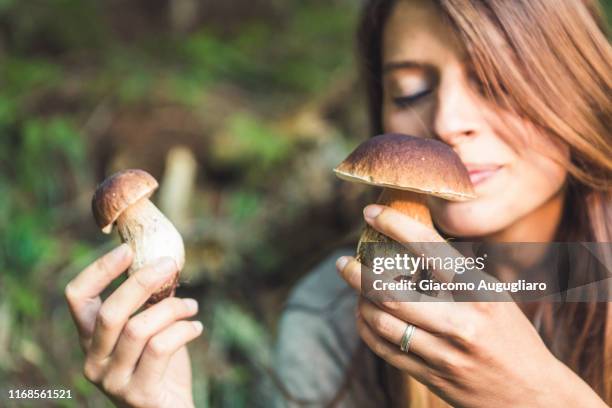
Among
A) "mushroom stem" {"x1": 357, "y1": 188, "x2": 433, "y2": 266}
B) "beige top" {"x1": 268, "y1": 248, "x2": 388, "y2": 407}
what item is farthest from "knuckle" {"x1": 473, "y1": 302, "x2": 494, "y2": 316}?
"beige top" {"x1": 268, "y1": 248, "x2": 388, "y2": 407}

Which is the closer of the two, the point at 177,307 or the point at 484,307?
the point at 484,307

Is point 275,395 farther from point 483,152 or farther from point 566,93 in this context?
point 566,93

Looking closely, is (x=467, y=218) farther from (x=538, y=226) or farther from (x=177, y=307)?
(x=177, y=307)

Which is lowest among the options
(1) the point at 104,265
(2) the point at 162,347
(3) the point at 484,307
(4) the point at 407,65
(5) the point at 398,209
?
(2) the point at 162,347

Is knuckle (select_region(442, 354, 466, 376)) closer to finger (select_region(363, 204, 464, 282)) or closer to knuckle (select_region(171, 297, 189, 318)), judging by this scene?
finger (select_region(363, 204, 464, 282))

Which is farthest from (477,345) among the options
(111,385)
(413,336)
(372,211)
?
(111,385)

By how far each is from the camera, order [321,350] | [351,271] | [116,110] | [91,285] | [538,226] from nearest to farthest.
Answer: [351,271] → [91,285] → [538,226] → [321,350] → [116,110]

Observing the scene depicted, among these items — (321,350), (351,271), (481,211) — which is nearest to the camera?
(351,271)

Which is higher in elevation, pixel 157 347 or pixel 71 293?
pixel 71 293
